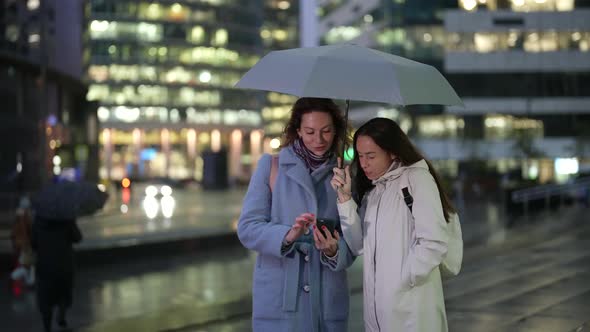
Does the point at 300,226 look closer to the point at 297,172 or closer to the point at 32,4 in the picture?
the point at 297,172

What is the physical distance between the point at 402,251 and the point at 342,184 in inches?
17.0

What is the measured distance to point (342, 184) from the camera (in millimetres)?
4676

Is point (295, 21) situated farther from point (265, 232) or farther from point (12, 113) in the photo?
point (265, 232)

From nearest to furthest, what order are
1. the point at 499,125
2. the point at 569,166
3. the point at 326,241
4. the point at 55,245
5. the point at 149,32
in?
1. the point at 326,241
2. the point at 55,245
3. the point at 569,166
4. the point at 499,125
5. the point at 149,32

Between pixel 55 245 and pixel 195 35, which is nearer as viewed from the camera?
pixel 55 245

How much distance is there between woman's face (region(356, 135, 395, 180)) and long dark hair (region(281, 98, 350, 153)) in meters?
0.23

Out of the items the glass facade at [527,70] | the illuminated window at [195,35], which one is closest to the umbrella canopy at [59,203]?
the glass facade at [527,70]

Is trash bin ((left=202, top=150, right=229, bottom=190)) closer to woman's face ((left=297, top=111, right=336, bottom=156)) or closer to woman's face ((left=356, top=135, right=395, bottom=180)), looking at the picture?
woman's face ((left=297, top=111, right=336, bottom=156))

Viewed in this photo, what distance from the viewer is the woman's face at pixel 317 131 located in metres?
4.88

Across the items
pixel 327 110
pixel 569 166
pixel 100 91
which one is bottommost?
pixel 569 166

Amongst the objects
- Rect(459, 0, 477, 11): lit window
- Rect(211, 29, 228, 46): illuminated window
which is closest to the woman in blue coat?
Rect(459, 0, 477, 11): lit window

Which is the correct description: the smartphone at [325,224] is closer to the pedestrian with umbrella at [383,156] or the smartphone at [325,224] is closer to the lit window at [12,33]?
the pedestrian with umbrella at [383,156]

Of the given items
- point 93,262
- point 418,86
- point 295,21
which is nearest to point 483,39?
point 93,262

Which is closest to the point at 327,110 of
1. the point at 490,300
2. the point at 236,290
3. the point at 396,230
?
the point at 396,230
